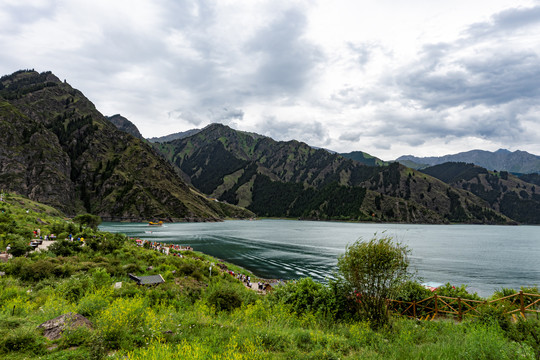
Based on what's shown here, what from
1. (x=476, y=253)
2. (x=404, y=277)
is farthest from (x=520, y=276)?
(x=404, y=277)

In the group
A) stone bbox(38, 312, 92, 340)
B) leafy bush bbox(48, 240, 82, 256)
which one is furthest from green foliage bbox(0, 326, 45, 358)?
leafy bush bbox(48, 240, 82, 256)

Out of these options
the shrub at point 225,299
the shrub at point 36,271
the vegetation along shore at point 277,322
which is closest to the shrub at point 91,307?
the vegetation along shore at point 277,322

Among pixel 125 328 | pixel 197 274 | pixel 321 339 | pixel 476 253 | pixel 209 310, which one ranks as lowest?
pixel 476 253

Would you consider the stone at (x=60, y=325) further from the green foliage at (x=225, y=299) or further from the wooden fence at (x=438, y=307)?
the wooden fence at (x=438, y=307)

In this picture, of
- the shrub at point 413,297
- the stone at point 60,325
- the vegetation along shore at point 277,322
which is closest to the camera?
the vegetation along shore at point 277,322

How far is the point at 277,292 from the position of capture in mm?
18281

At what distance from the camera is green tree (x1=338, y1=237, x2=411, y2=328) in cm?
1411

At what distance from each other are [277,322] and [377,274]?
6.02m

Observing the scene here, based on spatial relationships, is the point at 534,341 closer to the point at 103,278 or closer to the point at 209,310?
the point at 209,310

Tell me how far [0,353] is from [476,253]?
124639mm

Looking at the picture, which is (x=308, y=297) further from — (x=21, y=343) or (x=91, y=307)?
(x=21, y=343)

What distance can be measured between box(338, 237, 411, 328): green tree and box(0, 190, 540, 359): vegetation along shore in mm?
55

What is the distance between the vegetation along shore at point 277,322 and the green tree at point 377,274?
0.18 feet

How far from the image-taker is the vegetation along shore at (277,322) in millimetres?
8273
